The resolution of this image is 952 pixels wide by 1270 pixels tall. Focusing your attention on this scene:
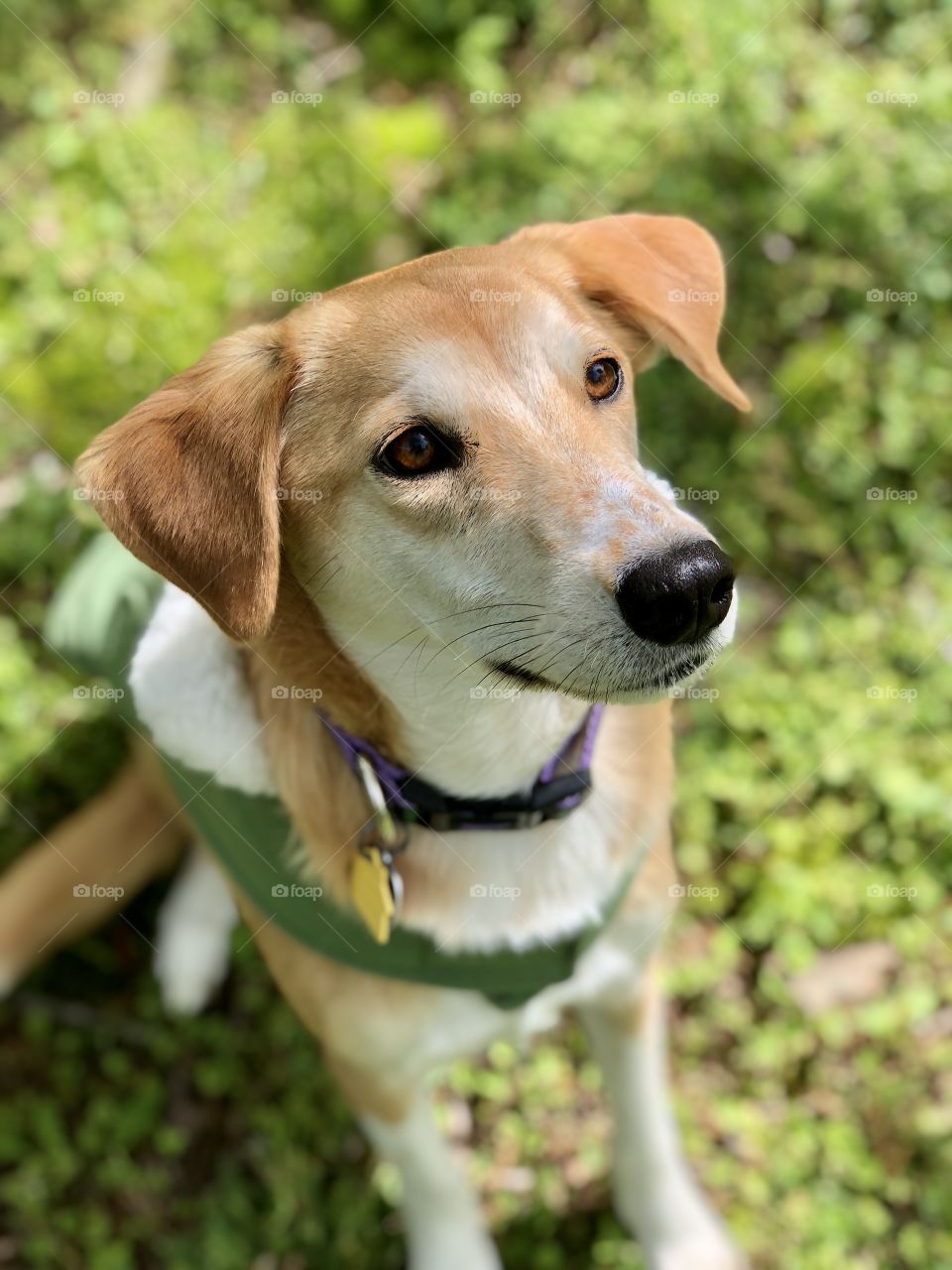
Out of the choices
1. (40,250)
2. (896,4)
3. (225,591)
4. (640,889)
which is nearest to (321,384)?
(225,591)

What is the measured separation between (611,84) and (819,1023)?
4.04 metres

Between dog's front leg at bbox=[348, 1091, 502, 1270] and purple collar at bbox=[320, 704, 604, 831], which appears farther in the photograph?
→ dog's front leg at bbox=[348, 1091, 502, 1270]

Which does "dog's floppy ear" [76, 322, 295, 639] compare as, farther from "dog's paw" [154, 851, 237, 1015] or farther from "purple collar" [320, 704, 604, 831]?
"dog's paw" [154, 851, 237, 1015]

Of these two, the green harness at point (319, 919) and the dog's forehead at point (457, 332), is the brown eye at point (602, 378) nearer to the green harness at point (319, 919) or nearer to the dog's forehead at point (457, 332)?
the dog's forehead at point (457, 332)

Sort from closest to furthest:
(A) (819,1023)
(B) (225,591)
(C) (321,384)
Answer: (B) (225,591)
(C) (321,384)
(A) (819,1023)

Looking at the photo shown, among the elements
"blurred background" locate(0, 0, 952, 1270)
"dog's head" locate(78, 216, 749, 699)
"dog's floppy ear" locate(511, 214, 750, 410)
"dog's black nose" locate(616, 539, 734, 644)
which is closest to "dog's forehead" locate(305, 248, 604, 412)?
"dog's head" locate(78, 216, 749, 699)

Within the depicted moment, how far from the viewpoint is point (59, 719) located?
4113mm

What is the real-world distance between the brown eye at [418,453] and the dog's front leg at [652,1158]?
1.70 metres

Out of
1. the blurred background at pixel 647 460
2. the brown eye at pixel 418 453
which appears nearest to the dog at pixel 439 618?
the brown eye at pixel 418 453

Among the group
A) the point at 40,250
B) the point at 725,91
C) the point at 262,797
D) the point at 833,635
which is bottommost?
the point at 833,635

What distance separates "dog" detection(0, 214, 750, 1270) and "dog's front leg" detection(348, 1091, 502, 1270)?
2 cm

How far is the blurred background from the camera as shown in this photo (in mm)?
3354

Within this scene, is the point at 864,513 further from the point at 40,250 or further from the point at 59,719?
the point at 40,250

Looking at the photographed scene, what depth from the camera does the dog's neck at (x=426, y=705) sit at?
6.99ft
